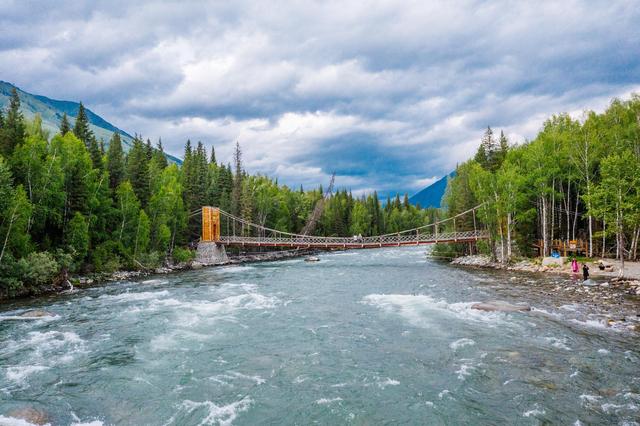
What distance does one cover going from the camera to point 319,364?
438 inches

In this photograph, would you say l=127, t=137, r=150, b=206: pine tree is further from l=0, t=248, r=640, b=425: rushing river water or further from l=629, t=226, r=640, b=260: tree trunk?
l=629, t=226, r=640, b=260: tree trunk

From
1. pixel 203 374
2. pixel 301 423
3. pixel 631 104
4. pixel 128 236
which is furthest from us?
pixel 128 236

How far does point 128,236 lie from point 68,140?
31.0 ft

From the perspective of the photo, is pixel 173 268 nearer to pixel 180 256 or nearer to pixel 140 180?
pixel 180 256

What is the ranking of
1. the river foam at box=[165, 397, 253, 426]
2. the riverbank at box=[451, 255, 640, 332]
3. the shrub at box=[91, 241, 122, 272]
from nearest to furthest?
1. the river foam at box=[165, 397, 253, 426]
2. the riverbank at box=[451, 255, 640, 332]
3. the shrub at box=[91, 241, 122, 272]

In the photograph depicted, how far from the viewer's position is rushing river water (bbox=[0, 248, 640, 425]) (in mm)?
8242

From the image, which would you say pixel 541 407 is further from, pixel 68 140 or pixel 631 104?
pixel 68 140

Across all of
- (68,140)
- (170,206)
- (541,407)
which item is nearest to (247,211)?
(170,206)

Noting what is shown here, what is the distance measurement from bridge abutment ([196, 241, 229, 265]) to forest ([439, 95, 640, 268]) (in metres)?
31.6

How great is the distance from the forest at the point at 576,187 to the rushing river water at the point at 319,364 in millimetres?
11738

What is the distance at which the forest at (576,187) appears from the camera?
25719mm

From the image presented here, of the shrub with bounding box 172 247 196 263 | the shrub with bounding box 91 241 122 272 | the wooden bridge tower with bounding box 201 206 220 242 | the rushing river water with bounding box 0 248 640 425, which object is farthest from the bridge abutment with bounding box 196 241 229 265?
the rushing river water with bounding box 0 248 640 425

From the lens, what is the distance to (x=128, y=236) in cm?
3578

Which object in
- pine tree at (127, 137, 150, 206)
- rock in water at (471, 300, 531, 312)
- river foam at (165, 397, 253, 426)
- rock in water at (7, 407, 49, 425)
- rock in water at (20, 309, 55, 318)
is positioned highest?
pine tree at (127, 137, 150, 206)
